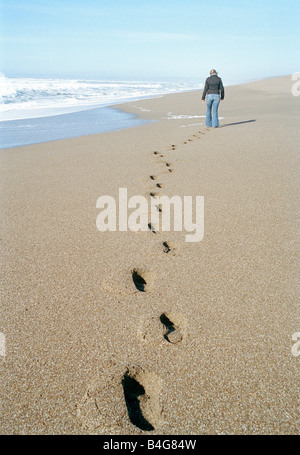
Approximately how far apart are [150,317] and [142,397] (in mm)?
371

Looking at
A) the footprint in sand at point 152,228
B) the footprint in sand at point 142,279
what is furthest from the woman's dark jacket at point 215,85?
the footprint in sand at point 142,279

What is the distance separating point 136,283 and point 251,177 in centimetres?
211

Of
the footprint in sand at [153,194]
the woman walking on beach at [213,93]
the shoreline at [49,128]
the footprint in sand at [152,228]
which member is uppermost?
the woman walking on beach at [213,93]

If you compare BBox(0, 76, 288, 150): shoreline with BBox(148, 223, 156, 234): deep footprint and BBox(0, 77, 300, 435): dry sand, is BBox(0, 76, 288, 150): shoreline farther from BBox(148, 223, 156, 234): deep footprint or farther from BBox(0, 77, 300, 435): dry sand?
BBox(148, 223, 156, 234): deep footprint

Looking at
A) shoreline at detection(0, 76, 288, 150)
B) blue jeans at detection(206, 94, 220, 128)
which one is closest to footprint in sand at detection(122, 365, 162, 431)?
shoreline at detection(0, 76, 288, 150)

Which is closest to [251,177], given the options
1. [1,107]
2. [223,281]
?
[223,281]

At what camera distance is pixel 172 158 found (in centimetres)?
411

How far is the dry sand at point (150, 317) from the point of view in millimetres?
1049

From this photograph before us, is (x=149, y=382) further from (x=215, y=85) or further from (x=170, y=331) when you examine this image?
(x=215, y=85)

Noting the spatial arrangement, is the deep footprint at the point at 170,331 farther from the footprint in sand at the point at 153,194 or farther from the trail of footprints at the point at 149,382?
the footprint in sand at the point at 153,194

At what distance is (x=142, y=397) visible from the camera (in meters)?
1.11

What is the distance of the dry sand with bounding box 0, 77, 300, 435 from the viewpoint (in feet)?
3.44

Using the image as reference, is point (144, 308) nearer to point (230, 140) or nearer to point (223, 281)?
point (223, 281)

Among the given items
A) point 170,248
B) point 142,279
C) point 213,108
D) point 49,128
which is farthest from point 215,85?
point 142,279
